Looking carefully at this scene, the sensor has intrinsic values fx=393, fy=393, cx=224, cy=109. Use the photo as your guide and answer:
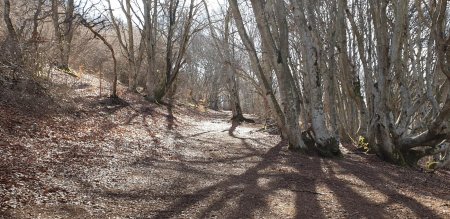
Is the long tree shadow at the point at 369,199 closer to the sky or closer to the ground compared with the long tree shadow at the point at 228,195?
closer to the sky

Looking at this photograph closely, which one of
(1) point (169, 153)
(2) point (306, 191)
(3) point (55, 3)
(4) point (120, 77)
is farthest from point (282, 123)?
(4) point (120, 77)

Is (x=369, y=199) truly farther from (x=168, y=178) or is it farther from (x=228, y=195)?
(x=168, y=178)

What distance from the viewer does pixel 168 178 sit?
5.16 meters

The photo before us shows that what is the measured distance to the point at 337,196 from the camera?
15.7ft

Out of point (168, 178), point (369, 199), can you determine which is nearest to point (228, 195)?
point (168, 178)

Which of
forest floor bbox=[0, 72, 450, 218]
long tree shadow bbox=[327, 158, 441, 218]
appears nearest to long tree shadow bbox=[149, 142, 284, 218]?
forest floor bbox=[0, 72, 450, 218]

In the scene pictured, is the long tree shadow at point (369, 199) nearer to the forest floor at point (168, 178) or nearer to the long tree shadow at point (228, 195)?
the forest floor at point (168, 178)

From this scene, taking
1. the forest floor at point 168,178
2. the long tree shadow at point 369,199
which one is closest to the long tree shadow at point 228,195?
the forest floor at point 168,178

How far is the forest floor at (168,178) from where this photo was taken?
3848 millimetres

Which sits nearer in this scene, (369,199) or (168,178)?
(369,199)

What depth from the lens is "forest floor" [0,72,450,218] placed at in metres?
3.85

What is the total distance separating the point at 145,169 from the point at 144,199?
1413mm

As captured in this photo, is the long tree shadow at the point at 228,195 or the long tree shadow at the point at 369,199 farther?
the long tree shadow at the point at 369,199

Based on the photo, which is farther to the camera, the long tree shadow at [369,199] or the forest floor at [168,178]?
the long tree shadow at [369,199]
